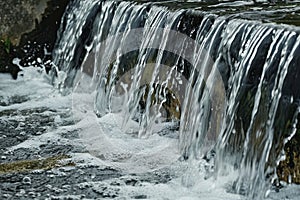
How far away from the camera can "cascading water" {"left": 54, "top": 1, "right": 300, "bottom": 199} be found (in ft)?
15.4

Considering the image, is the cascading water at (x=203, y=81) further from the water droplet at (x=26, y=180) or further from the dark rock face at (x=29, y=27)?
the water droplet at (x=26, y=180)

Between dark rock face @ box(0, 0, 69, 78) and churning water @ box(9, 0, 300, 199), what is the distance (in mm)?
1277

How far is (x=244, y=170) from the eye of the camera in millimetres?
4926

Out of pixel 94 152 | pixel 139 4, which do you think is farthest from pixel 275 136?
pixel 139 4

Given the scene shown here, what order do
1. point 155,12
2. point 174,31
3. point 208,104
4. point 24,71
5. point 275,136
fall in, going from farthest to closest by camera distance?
1. point 24,71
2. point 155,12
3. point 174,31
4. point 208,104
5. point 275,136

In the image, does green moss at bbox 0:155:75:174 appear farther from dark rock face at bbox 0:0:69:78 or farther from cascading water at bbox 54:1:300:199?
dark rock face at bbox 0:0:69:78

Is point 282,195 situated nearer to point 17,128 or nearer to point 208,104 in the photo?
point 208,104

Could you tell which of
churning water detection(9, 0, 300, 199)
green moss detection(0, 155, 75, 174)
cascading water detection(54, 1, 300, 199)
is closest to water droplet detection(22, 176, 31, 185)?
green moss detection(0, 155, 75, 174)

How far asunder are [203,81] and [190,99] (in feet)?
0.94

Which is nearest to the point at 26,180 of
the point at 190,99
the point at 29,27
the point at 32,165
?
the point at 32,165

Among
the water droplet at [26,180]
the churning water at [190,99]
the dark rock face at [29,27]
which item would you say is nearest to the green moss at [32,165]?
the water droplet at [26,180]

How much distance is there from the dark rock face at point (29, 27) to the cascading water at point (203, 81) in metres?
1.12

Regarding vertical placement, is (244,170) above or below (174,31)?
below

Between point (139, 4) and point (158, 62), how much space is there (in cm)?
94
